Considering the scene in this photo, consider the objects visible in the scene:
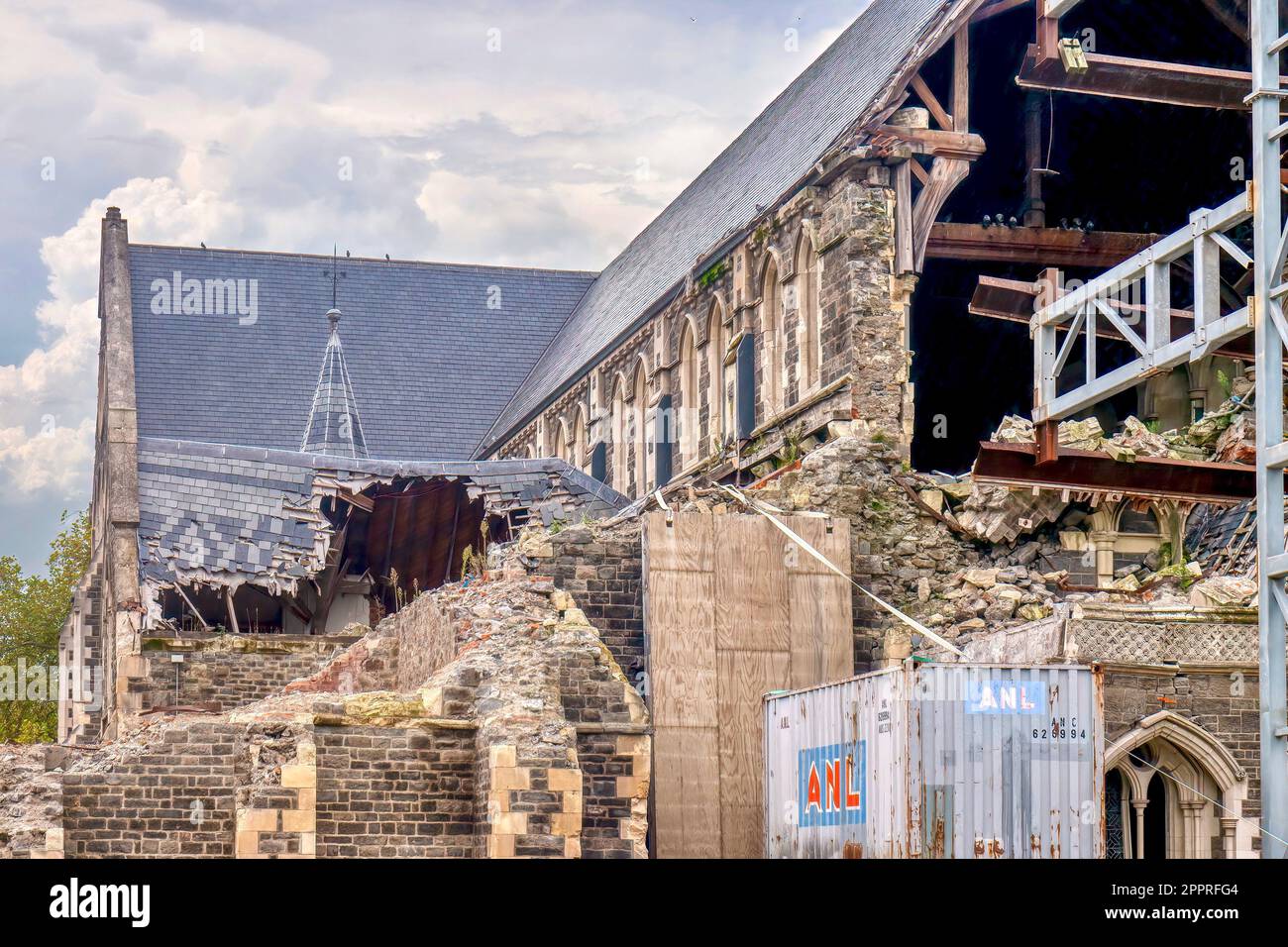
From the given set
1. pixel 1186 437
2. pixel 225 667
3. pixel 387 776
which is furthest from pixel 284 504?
pixel 1186 437

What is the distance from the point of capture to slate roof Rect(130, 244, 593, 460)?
149ft

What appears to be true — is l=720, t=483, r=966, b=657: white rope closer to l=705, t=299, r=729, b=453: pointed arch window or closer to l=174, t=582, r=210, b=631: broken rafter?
l=705, t=299, r=729, b=453: pointed arch window

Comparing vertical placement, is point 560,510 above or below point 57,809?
above

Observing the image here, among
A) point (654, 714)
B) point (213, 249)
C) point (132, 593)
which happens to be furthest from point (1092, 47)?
point (213, 249)

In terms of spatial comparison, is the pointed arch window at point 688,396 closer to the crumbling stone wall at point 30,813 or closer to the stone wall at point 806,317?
the stone wall at point 806,317

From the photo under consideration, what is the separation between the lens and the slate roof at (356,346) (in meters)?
45.3

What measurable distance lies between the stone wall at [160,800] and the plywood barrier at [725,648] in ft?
15.3

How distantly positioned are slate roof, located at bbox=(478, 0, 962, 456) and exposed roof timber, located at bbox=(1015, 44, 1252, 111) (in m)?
5.43

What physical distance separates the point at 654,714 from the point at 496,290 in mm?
28453

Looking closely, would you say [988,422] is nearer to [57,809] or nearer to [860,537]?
[860,537]

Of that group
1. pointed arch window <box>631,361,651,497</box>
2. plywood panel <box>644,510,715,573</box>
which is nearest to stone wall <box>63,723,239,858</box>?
plywood panel <box>644,510,715,573</box>

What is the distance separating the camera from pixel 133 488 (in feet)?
114

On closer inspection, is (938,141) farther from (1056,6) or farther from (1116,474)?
(1116,474)
